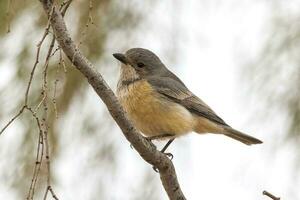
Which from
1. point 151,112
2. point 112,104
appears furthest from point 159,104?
point 112,104

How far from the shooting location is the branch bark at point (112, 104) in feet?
9.71

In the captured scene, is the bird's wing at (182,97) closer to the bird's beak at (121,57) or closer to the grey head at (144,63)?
the grey head at (144,63)

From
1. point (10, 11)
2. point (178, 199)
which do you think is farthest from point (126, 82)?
point (10, 11)

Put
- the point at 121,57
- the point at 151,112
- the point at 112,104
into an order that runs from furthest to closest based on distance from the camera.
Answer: the point at 151,112
the point at 121,57
the point at 112,104

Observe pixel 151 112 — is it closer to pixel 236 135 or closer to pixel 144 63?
pixel 144 63

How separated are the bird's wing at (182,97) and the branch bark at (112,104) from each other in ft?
3.75

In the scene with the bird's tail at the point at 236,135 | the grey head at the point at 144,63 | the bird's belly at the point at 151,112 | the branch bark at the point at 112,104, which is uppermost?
the grey head at the point at 144,63

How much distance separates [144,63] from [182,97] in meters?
0.42

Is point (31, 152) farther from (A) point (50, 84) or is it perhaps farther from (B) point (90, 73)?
(B) point (90, 73)

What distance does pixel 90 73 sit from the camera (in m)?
3.16

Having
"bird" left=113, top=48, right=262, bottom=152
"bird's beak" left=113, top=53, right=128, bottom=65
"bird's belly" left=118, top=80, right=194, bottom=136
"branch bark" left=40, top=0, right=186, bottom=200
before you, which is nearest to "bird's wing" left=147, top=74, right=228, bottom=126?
"bird" left=113, top=48, right=262, bottom=152

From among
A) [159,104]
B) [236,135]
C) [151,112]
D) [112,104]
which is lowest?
[112,104]

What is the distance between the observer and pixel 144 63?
5.26 meters

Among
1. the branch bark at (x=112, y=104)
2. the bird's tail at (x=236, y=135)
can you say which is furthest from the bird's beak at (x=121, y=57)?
the bird's tail at (x=236, y=135)
